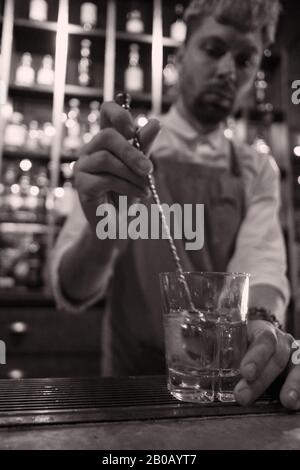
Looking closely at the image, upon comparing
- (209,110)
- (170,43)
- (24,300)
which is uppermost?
(170,43)

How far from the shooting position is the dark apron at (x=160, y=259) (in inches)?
54.5

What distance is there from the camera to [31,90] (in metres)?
2.67

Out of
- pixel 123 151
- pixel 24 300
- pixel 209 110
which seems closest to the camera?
pixel 123 151

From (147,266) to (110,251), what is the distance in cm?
35

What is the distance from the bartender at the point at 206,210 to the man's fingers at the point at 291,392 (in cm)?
47

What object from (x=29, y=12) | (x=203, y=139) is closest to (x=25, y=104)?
(x=29, y=12)

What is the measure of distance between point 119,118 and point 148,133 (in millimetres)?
59

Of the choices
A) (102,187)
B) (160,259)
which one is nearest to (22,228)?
(160,259)

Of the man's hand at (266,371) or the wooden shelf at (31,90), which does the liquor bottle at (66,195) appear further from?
the man's hand at (266,371)

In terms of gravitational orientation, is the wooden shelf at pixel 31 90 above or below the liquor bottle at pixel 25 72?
below

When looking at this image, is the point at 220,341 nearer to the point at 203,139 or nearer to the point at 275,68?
the point at 203,139

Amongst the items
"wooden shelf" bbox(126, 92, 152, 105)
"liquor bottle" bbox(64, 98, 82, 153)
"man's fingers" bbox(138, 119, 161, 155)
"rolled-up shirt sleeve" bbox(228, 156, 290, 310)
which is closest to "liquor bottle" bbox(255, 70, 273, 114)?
"wooden shelf" bbox(126, 92, 152, 105)

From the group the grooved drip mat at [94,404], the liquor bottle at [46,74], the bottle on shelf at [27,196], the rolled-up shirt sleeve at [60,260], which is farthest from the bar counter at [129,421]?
the liquor bottle at [46,74]

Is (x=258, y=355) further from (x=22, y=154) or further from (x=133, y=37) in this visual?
(x=133, y=37)
